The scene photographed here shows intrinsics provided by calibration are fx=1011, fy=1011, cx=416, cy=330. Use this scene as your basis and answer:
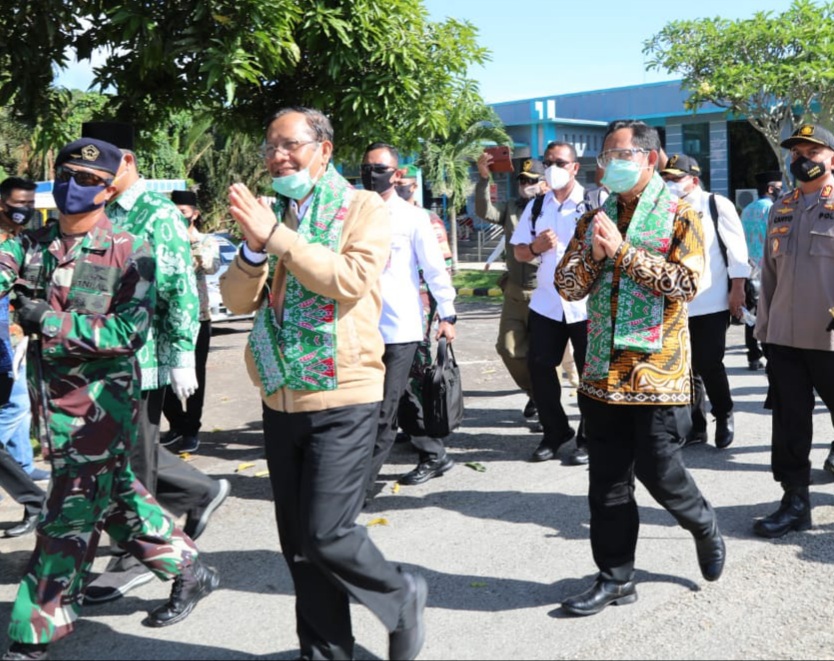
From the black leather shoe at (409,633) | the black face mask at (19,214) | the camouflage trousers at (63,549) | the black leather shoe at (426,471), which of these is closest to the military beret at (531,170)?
the black leather shoe at (426,471)

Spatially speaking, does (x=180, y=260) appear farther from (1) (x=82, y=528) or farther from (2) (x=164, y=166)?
(2) (x=164, y=166)

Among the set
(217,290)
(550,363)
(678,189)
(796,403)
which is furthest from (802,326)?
(217,290)

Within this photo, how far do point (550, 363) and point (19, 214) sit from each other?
11.2 feet

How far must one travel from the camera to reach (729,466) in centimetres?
648

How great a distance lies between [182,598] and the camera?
167 inches

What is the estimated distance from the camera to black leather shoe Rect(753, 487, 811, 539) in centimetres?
509

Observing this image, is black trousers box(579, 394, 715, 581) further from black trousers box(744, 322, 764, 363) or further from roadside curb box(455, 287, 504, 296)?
roadside curb box(455, 287, 504, 296)

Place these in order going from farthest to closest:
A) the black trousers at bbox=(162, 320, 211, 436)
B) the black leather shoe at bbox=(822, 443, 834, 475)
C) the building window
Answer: the building window, the black trousers at bbox=(162, 320, 211, 436), the black leather shoe at bbox=(822, 443, 834, 475)

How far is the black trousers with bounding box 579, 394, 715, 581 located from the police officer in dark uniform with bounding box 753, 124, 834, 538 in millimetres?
1153

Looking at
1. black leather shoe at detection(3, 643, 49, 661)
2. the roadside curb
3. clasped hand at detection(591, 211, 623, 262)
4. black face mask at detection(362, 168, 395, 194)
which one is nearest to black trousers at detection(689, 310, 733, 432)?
black face mask at detection(362, 168, 395, 194)

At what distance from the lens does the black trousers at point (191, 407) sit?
7.41m

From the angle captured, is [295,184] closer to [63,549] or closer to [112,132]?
[63,549]

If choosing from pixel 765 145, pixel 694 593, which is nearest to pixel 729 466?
pixel 694 593

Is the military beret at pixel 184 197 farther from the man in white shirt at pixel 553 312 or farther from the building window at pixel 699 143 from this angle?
the building window at pixel 699 143
